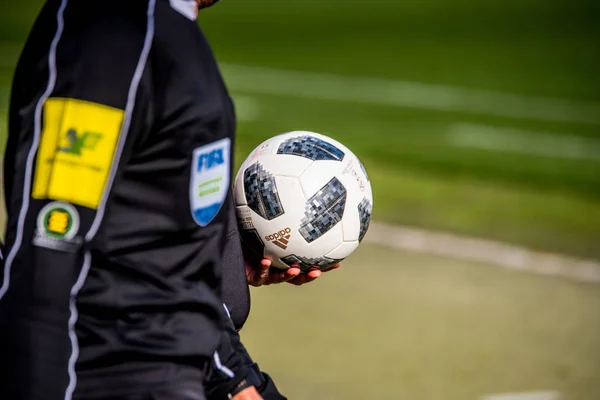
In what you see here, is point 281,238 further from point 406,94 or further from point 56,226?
point 406,94

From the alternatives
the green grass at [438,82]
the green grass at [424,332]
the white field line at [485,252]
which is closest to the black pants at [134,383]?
the green grass at [424,332]

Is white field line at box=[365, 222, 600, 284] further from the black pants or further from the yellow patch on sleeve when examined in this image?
the yellow patch on sleeve

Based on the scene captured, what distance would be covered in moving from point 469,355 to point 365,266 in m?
1.50

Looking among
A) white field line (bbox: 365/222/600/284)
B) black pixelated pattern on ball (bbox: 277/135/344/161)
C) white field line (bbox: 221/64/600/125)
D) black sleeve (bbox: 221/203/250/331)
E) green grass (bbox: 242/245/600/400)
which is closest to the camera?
black sleeve (bbox: 221/203/250/331)

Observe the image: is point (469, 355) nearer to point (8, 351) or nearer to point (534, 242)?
point (534, 242)

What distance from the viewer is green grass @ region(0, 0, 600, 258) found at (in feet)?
30.9

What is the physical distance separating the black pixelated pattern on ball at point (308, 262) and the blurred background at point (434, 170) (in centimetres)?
244

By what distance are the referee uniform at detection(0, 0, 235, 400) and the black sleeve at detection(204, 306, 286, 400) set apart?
1.08ft

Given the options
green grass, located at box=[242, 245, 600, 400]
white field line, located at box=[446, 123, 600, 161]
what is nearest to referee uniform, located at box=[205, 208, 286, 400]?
green grass, located at box=[242, 245, 600, 400]

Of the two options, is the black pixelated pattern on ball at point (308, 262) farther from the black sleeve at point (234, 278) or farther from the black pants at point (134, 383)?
the black pants at point (134, 383)

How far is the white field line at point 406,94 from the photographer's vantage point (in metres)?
14.2

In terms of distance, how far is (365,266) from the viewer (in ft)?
25.4

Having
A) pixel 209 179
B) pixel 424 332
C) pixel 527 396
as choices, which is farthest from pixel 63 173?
pixel 424 332

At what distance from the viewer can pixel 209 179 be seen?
7.64 feet
